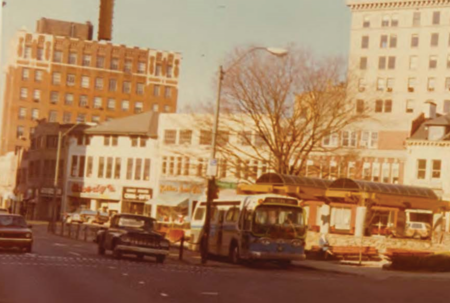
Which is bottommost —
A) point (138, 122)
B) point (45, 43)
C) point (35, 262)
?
point (35, 262)

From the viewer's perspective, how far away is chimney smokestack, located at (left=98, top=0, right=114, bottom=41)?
11602 mm

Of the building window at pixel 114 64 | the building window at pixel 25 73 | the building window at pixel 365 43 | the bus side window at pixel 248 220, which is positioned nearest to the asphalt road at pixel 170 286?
the bus side window at pixel 248 220

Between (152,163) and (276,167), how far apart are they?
40.7 m

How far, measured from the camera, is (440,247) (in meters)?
53.3

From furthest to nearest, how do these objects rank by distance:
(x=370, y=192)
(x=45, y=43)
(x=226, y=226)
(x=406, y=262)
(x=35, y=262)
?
(x=45, y=43), (x=370, y=192), (x=226, y=226), (x=406, y=262), (x=35, y=262)

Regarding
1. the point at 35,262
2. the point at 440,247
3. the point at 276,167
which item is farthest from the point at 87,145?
the point at 35,262

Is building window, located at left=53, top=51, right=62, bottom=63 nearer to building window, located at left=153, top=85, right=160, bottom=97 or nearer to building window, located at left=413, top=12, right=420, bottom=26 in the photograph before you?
building window, located at left=153, top=85, right=160, bottom=97

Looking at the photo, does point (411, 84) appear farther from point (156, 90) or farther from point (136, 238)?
point (136, 238)

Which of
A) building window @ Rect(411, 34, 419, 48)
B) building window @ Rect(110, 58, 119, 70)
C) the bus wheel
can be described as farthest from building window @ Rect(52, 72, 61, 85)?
the bus wheel

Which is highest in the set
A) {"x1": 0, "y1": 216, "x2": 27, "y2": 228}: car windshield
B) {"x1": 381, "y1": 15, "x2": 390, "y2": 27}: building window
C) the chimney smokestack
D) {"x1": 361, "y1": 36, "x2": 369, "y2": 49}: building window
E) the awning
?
{"x1": 381, "y1": 15, "x2": 390, "y2": 27}: building window

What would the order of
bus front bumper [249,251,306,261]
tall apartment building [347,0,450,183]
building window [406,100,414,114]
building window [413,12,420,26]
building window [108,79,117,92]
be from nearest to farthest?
bus front bumper [249,251,306,261] < tall apartment building [347,0,450,183] < building window [406,100,414,114] < building window [413,12,420,26] < building window [108,79,117,92]

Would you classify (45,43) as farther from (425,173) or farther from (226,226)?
(226,226)

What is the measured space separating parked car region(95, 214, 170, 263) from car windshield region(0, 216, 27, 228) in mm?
3448

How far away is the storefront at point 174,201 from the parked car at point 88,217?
8604 millimetres
